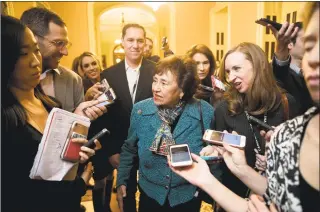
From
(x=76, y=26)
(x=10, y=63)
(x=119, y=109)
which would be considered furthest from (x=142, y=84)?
(x=76, y=26)

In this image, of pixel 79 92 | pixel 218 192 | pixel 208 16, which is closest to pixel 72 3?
pixel 208 16

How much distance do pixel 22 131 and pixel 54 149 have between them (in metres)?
0.14

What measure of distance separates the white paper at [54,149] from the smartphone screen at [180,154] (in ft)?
1.38

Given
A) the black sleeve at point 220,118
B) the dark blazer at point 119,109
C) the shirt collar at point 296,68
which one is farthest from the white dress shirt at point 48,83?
the shirt collar at point 296,68

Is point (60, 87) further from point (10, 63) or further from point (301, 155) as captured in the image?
point (301, 155)

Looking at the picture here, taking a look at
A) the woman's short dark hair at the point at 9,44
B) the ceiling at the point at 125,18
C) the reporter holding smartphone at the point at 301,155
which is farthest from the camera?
the ceiling at the point at 125,18

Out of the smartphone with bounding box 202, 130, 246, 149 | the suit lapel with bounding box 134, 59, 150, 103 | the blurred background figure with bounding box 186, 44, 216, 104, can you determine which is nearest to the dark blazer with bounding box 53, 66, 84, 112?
the suit lapel with bounding box 134, 59, 150, 103

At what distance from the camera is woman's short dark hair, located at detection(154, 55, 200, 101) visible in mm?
1531

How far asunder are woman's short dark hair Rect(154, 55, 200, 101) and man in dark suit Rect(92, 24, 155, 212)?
0.55 meters

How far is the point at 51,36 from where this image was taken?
4.75 ft

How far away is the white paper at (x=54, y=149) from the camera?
94cm

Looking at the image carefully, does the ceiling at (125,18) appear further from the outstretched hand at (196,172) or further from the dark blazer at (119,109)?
the outstretched hand at (196,172)

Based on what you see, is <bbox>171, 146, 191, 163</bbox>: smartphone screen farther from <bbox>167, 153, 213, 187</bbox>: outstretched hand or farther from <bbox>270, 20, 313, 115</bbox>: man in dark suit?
<bbox>270, 20, 313, 115</bbox>: man in dark suit

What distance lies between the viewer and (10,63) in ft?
2.93
